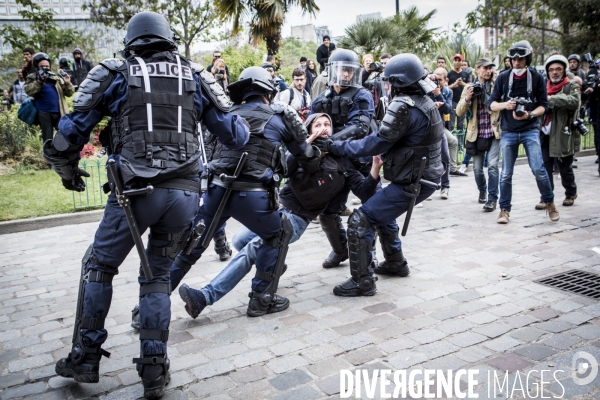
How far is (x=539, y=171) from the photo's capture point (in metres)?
7.35

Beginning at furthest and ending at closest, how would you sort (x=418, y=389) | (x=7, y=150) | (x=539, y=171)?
(x=7, y=150)
(x=539, y=171)
(x=418, y=389)

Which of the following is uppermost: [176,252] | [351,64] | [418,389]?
[351,64]

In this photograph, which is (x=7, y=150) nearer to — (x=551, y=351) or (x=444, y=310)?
(x=444, y=310)

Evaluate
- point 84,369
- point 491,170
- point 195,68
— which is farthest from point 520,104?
point 84,369

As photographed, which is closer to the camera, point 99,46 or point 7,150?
point 7,150

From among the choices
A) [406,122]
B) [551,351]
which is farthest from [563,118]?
[551,351]

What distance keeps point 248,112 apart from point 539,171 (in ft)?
15.0

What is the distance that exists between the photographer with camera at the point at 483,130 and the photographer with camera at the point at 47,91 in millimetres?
6896

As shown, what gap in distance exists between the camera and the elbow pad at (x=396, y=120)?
4676mm

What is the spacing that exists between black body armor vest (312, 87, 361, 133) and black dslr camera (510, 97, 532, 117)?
2.38 m

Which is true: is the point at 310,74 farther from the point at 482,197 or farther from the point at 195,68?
the point at 195,68

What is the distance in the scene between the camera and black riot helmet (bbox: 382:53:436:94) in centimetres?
482

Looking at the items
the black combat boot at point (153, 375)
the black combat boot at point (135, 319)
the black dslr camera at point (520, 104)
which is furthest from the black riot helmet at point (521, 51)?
the black combat boot at point (153, 375)

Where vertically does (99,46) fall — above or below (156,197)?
above
